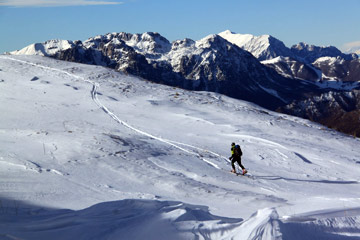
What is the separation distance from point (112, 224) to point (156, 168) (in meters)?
9.58

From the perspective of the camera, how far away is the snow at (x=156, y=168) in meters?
8.02

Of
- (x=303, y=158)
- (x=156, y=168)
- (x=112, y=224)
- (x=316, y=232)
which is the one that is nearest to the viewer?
(x=316, y=232)

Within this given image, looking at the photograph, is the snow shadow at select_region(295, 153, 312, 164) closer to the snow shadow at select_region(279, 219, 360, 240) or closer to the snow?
the snow

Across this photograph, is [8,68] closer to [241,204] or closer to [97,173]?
[97,173]

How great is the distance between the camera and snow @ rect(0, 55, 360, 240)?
8.02 meters

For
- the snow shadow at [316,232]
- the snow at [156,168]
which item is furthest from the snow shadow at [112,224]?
the snow shadow at [316,232]

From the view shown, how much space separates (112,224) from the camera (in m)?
8.23

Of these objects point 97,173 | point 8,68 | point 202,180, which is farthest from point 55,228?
point 8,68

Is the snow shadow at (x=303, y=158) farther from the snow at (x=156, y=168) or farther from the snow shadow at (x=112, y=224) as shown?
the snow shadow at (x=112, y=224)

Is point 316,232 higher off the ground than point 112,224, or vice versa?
point 316,232

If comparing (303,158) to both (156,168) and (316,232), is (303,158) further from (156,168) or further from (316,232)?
(316,232)

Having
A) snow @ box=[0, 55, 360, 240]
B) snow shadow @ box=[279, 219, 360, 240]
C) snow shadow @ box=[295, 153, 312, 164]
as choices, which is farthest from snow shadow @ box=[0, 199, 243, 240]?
snow shadow @ box=[295, 153, 312, 164]

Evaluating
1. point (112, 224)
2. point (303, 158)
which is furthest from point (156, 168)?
point (112, 224)

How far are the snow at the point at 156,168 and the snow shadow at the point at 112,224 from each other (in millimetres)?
25
